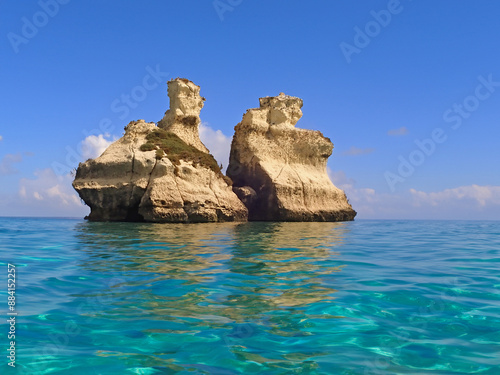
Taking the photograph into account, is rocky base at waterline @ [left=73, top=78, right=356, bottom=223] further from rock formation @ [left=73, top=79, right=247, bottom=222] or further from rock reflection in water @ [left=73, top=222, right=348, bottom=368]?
rock reflection in water @ [left=73, top=222, right=348, bottom=368]

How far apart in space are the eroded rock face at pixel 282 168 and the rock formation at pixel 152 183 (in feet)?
16.1

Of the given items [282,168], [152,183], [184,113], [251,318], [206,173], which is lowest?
[251,318]

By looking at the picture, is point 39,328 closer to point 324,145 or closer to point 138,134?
point 138,134

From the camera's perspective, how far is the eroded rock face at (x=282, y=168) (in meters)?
39.3

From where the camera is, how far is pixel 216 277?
27.7ft

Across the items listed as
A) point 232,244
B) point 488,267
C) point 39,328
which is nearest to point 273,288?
point 39,328


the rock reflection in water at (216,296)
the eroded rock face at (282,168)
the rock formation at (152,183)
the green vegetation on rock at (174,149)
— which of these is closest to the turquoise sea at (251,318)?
the rock reflection in water at (216,296)

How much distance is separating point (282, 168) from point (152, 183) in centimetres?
1566

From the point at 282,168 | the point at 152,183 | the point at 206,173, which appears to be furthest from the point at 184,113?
the point at 152,183

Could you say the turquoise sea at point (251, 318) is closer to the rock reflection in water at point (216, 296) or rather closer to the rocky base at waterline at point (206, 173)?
the rock reflection in water at point (216, 296)

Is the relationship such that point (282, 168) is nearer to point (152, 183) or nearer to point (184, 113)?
point (184, 113)

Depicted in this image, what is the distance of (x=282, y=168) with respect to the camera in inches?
1642

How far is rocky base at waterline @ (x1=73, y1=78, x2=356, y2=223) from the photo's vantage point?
3073cm

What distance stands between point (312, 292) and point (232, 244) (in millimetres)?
8126
